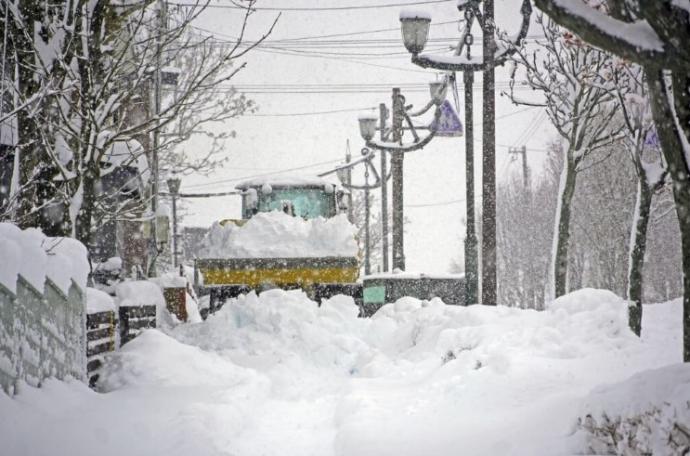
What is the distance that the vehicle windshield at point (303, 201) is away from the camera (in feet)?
56.2

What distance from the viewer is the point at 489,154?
11.6m

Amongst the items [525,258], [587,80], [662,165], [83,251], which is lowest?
[525,258]

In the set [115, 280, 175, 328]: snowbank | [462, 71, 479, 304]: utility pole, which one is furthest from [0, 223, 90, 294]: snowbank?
[462, 71, 479, 304]: utility pole

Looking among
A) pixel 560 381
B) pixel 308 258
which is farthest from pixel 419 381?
pixel 308 258

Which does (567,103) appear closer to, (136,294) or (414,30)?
(414,30)

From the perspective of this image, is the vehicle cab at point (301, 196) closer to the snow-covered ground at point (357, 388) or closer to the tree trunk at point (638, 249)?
the snow-covered ground at point (357, 388)

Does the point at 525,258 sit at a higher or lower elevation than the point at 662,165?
lower

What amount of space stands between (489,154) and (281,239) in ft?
16.2

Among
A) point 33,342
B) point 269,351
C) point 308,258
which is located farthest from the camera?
point 308,258

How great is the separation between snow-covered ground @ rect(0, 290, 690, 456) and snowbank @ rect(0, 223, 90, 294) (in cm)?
77

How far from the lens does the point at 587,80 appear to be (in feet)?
35.0

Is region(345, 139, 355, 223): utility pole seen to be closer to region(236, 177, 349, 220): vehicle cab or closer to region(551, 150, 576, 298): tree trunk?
region(236, 177, 349, 220): vehicle cab

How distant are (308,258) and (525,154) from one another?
36.2 meters

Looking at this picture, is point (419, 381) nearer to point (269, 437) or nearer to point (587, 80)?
point (269, 437)
